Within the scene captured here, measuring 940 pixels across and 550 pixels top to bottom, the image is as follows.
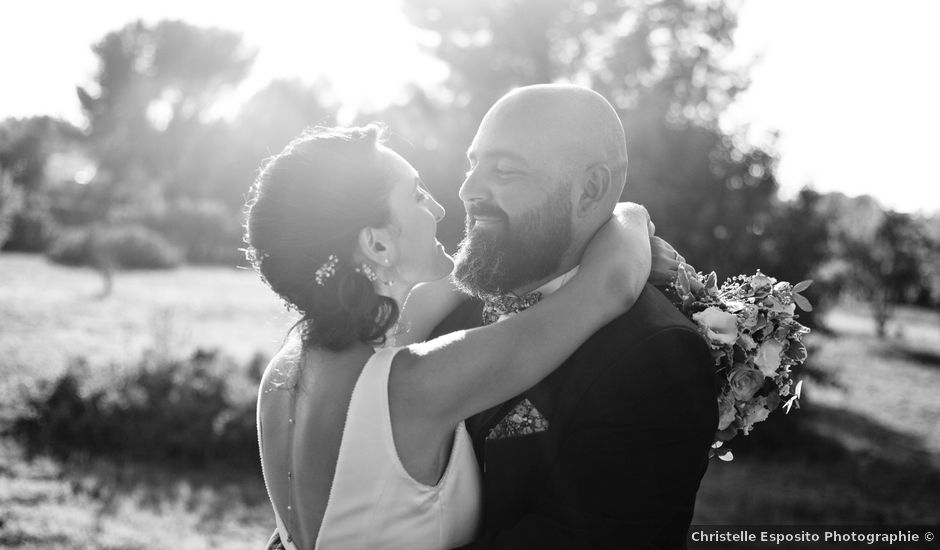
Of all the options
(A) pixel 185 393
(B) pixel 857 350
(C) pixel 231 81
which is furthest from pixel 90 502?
(C) pixel 231 81

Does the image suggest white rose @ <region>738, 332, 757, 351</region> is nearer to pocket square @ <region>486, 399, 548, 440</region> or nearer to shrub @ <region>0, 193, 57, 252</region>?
pocket square @ <region>486, 399, 548, 440</region>

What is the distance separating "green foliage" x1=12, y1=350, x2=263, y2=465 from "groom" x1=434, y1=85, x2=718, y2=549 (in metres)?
7.86

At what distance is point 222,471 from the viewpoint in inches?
387

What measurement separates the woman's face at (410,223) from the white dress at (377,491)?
1.53ft

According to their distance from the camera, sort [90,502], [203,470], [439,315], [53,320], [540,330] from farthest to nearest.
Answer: [53,320], [203,470], [90,502], [439,315], [540,330]

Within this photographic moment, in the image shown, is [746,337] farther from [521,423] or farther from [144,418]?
[144,418]

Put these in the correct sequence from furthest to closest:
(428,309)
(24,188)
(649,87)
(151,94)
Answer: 1. (151,94)
2. (24,188)
3. (649,87)
4. (428,309)

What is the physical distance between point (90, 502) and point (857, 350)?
65.0 ft

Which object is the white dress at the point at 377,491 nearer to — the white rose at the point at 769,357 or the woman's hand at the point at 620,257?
the woman's hand at the point at 620,257

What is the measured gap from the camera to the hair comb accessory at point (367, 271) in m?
2.82

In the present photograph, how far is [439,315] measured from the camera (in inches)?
142

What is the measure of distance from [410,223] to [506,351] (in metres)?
0.72

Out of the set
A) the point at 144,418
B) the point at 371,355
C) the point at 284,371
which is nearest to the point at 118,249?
the point at 144,418

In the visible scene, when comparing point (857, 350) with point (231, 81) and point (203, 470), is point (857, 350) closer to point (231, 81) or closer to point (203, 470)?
point (203, 470)
